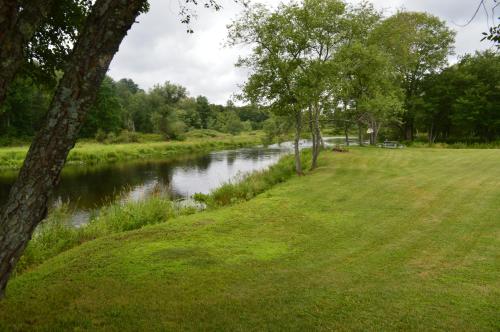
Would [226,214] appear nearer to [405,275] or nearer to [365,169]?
[405,275]

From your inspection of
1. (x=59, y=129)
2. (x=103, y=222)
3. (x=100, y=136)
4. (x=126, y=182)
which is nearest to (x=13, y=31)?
(x=59, y=129)

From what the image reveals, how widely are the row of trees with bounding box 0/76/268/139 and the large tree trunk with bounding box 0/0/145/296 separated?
36.2 metres

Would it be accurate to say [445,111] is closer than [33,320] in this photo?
No

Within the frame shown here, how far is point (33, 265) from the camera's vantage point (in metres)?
7.19

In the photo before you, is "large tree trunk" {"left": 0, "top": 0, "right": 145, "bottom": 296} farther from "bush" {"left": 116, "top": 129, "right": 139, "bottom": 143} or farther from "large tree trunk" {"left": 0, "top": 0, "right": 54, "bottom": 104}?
"bush" {"left": 116, "top": 129, "right": 139, "bottom": 143}

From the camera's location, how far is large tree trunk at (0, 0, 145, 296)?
315 cm

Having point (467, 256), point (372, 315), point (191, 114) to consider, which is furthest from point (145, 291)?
point (191, 114)

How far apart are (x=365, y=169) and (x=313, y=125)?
3.59 metres

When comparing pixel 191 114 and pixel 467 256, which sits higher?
pixel 191 114

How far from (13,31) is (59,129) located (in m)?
0.89

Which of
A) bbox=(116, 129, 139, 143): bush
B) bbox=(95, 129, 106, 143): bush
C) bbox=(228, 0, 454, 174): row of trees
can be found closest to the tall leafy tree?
bbox=(228, 0, 454, 174): row of trees

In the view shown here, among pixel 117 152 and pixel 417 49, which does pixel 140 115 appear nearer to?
pixel 117 152

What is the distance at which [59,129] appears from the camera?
3172 millimetres

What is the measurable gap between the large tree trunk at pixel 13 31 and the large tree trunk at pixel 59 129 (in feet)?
1.28
